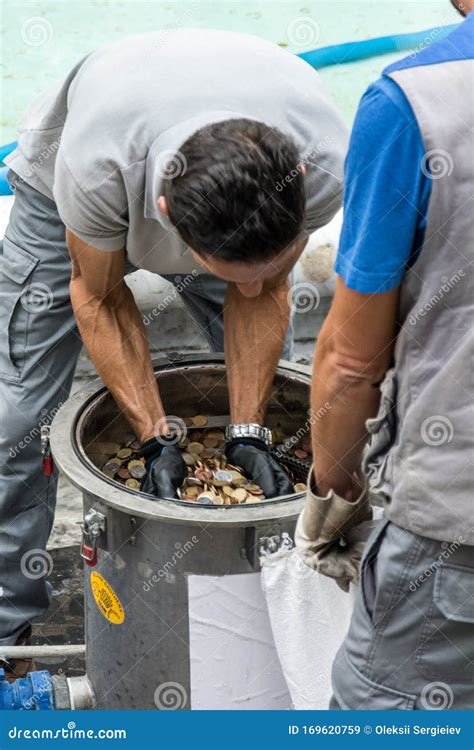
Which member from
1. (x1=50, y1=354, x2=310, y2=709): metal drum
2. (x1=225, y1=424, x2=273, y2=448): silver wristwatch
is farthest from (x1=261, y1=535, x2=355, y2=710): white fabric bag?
(x1=225, y1=424, x2=273, y2=448): silver wristwatch

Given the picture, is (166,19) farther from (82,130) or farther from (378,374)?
(378,374)

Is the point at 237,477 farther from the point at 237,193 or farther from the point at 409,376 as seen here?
the point at 409,376

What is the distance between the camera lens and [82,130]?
2.28 m

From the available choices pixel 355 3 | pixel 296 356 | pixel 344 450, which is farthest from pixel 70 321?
pixel 355 3

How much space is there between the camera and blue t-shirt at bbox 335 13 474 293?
1379 millimetres

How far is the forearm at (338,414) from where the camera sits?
1.61 m

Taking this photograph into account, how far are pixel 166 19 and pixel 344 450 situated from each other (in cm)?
442
